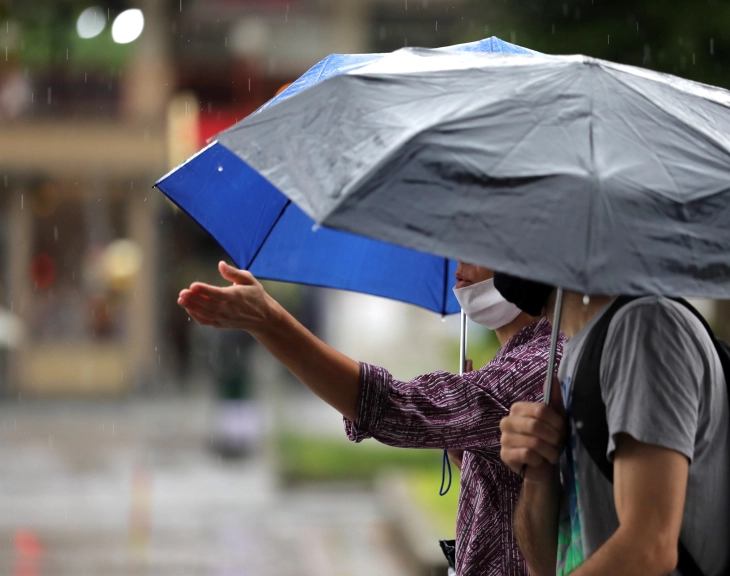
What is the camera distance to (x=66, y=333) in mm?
21078

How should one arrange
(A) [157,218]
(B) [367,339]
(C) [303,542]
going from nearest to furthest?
1. (C) [303,542]
2. (B) [367,339]
3. (A) [157,218]

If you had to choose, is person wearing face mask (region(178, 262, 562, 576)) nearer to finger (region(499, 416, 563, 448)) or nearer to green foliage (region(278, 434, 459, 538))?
finger (region(499, 416, 563, 448))

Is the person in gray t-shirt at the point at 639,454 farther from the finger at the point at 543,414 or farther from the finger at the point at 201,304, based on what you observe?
the finger at the point at 201,304

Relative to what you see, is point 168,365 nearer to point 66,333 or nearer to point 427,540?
point 66,333

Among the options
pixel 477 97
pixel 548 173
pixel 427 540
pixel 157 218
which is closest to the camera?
pixel 548 173

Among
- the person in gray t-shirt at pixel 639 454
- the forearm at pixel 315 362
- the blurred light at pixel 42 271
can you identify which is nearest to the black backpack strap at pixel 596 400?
the person in gray t-shirt at pixel 639 454

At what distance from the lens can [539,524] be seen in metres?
2.11

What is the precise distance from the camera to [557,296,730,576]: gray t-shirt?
1828 mm

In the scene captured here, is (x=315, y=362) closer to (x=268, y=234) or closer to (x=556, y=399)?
(x=556, y=399)

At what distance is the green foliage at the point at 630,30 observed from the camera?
7.37 meters

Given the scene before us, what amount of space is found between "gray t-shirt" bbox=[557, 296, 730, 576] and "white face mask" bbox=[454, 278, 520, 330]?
0.58 metres

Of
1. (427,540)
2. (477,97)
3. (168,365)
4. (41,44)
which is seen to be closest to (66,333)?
(168,365)

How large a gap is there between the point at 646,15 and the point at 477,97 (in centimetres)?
617

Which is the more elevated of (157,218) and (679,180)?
(679,180)
